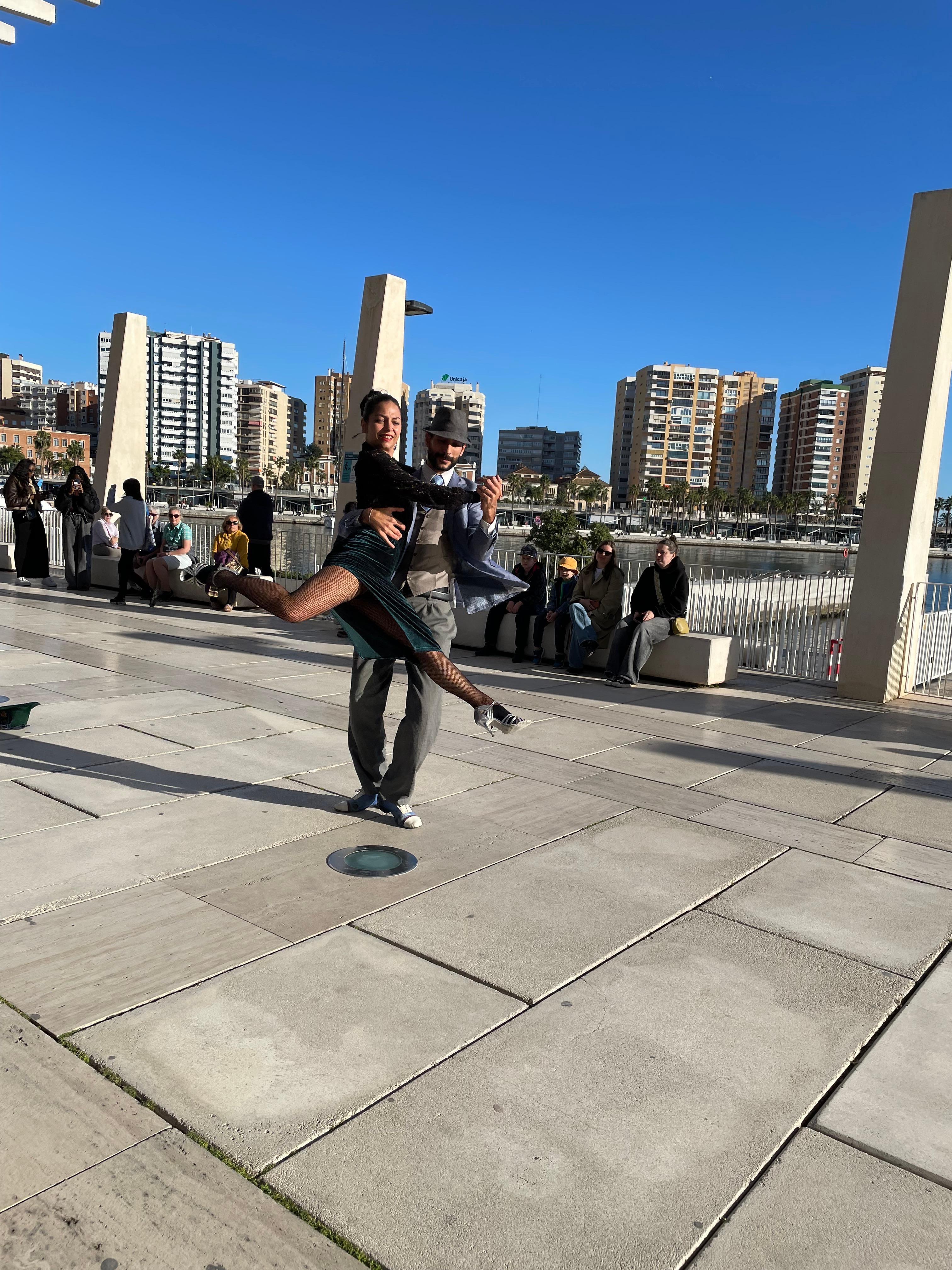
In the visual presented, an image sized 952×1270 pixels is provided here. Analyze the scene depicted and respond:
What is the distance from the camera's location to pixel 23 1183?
80.6 inches

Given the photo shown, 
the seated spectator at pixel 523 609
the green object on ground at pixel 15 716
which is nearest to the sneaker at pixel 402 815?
the green object on ground at pixel 15 716

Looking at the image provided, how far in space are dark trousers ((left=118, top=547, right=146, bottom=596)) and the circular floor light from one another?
33.7 ft

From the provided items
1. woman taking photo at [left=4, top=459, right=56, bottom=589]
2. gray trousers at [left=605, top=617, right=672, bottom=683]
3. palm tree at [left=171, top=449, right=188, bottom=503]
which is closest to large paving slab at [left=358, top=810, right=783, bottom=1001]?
gray trousers at [left=605, top=617, right=672, bottom=683]

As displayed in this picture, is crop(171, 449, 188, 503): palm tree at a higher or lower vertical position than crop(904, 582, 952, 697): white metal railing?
higher

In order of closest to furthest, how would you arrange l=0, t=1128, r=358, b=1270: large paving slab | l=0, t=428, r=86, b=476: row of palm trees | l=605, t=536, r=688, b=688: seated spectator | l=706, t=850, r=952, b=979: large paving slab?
l=0, t=1128, r=358, b=1270: large paving slab < l=706, t=850, r=952, b=979: large paving slab < l=605, t=536, r=688, b=688: seated spectator < l=0, t=428, r=86, b=476: row of palm trees

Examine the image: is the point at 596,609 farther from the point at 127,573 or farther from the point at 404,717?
the point at 127,573

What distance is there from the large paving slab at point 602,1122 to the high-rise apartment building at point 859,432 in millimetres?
188634

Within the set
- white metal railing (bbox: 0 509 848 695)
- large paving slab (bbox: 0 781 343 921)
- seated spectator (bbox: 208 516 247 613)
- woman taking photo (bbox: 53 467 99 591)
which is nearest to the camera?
large paving slab (bbox: 0 781 343 921)

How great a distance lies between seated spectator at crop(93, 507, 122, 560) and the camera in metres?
14.8

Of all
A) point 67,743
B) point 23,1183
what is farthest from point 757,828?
point 67,743

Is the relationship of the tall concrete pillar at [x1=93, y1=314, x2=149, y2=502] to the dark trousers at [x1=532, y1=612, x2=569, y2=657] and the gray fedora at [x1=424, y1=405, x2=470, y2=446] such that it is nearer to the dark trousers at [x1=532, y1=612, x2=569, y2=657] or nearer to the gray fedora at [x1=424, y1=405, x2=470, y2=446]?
the dark trousers at [x1=532, y1=612, x2=569, y2=657]

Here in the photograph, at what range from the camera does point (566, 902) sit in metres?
3.73

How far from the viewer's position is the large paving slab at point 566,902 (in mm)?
3230

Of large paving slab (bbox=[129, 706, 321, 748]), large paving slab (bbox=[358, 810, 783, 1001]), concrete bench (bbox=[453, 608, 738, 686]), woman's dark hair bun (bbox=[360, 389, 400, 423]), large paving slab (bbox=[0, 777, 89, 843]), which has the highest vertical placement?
woman's dark hair bun (bbox=[360, 389, 400, 423])
